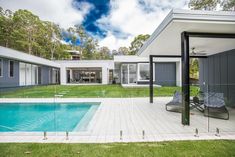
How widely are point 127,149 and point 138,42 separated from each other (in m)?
35.6

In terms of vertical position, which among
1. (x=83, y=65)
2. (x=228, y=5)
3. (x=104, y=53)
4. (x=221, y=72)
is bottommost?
(x=221, y=72)

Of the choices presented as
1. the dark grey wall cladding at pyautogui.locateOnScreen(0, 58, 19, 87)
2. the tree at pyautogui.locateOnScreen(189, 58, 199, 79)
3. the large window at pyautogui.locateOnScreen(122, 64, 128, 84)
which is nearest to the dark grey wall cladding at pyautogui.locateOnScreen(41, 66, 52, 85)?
the dark grey wall cladding at pyautogui.locateOnScreen(0, 58, 19, 87)

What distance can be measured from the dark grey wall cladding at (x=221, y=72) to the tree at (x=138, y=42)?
2587 centimetres

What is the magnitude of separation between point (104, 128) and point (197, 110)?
4.69 metres

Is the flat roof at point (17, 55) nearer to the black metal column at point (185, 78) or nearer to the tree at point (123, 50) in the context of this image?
the black metal column at point (185, 78)

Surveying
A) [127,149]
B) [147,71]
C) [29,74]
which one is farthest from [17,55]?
[127,149]

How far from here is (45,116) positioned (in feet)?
22.9

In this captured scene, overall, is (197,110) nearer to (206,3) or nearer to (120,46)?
(206,3)

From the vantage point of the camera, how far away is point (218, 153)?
345 centimetres

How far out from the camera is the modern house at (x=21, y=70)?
1474cm

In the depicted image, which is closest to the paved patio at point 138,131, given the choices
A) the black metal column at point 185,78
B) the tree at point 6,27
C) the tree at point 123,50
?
the black metal column at point 185,78

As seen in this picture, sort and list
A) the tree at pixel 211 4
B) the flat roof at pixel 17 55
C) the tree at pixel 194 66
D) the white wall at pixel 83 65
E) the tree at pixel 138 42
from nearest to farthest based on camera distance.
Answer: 1. the flat roof at pixel 17 55
2. the tree at pixel 211 4
3. the white wall at pixel 83 65
4. the tree at pixel 194 66
5. the tree at pixel 138 42

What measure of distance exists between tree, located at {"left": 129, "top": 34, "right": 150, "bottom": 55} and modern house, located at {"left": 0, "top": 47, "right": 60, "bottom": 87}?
60.5 feet

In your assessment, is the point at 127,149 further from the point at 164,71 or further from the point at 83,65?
the point at 83,65
